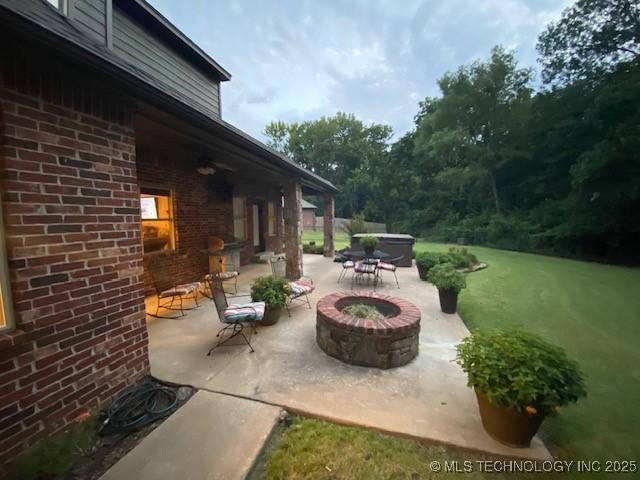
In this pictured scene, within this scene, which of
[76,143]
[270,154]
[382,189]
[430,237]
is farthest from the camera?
[382,189]

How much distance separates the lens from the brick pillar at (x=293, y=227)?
594 centimetres

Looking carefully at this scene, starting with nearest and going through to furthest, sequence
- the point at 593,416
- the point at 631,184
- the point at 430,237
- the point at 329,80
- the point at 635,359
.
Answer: the point at 593,416 → the point at 635,359 → the point at 631,184 → the point at 430,237 → the point at 329,80

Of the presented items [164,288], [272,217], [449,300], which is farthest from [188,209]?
[449,300]

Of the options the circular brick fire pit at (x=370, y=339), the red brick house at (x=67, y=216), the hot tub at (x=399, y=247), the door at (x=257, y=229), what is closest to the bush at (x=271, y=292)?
the circular brick fire pit at (x=370, y=339)

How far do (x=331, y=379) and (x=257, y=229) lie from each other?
7.55 meters

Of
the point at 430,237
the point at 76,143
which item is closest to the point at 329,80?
the point at 430,237

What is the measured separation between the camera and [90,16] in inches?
158

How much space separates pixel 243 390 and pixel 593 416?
2934 millimetres

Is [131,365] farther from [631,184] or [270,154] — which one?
[631,184]

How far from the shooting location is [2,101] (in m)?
1.54

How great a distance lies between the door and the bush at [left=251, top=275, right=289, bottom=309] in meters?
5.50

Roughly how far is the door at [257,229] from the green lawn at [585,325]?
6594 mm

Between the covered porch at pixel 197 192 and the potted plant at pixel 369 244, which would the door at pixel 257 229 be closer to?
the covered porch at pixel 197 192

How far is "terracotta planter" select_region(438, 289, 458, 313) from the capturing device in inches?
172
